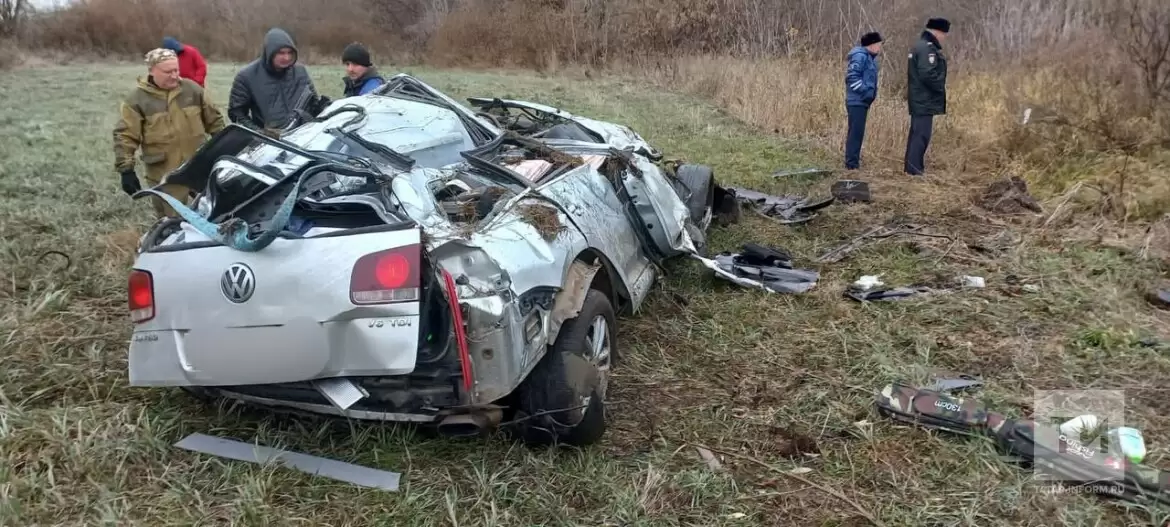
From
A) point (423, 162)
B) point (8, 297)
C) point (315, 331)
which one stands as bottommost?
point (8, 297)

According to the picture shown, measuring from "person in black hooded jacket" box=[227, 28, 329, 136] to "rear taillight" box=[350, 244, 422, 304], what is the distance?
3159 mm

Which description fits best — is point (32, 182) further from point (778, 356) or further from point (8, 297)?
point (778, 356)

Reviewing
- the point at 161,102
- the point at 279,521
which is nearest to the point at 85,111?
the point at 161,102

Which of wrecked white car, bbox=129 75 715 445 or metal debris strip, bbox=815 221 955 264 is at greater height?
wrecked white car, bbox=129 75 715 445

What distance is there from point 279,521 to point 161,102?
3187mm

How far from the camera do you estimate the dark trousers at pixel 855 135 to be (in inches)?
312

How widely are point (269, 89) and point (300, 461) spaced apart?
328cm

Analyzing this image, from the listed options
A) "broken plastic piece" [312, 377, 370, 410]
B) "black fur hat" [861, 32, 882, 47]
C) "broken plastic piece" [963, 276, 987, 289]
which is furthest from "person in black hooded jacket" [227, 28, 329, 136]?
"black fur hat" [861, 32, 882, 47]

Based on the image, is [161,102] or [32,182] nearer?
[161,102]

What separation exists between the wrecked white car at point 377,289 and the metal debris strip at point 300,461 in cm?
19

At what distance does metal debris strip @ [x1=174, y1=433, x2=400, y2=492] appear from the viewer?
2.64 metres

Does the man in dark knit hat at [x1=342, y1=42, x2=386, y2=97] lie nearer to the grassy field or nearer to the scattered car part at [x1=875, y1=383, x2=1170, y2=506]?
the grassy field

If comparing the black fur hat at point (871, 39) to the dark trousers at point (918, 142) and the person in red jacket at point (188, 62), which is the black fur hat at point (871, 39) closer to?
the dark trousers at point (918, 142)

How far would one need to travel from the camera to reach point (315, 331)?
235cm
